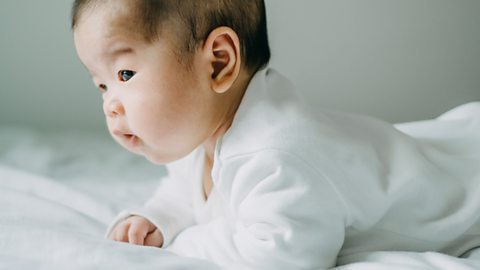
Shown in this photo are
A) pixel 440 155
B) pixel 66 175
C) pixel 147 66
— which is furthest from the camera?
pixel 66 175

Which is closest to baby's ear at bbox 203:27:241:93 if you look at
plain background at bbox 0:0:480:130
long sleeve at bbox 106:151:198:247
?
long sleeve at bbox 106:151:198:247

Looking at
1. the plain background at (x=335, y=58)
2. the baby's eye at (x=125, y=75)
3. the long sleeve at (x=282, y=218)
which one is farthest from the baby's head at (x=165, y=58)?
the plain background at (x=335, y=58)

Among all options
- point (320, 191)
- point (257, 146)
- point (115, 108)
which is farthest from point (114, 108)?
point (320, 191)

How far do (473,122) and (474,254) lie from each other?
0.26 m

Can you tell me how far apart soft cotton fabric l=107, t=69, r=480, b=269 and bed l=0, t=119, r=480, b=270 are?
2.0 inches

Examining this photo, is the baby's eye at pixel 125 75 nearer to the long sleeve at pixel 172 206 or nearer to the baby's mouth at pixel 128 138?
the baby's mouth at pixel 128 138

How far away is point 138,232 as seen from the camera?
1.15 m

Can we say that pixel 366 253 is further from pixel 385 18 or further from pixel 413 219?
pixel 385 18

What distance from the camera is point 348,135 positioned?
1.06 metres

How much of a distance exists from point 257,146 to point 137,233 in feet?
0.94

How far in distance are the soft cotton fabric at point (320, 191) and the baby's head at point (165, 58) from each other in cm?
6

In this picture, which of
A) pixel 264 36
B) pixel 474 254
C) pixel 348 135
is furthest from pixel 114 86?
pixel 474 254

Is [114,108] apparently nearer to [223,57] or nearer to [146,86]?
[146,86]

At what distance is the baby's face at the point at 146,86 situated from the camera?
3.22 ft
